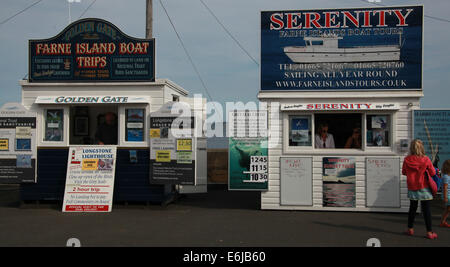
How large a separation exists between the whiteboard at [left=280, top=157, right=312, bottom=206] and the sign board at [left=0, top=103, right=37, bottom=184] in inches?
247

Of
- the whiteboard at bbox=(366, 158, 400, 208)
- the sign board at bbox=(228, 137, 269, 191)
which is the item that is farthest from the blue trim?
the whiteboard at bbox=(366, 158, 400, 208)

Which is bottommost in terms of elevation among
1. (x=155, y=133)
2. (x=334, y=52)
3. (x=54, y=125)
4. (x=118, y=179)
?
(x=118, y=179)

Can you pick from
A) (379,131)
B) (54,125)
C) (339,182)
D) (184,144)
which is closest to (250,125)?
(184,144)

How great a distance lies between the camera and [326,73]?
10.6m

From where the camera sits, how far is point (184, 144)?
10.9m

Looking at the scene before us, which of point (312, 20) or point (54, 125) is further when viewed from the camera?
point (54, 125)

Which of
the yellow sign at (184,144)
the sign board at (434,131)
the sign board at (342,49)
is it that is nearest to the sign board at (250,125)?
the sign board at (342,49)

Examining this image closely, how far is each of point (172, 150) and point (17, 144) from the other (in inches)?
158

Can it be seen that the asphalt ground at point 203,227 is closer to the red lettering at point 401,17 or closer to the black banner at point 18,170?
the black banner at point 18,170

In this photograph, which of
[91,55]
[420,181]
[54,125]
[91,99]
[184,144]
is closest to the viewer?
[420,181]

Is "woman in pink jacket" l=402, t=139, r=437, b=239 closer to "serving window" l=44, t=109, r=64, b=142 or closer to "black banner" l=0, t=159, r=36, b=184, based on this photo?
"serving window" l=44, t=109, r=64, b=142

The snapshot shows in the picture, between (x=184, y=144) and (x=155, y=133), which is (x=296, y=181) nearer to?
(x=184, y=144)

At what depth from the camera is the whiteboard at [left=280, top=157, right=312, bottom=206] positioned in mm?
10555

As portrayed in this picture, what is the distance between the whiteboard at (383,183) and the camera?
10.3 metres
